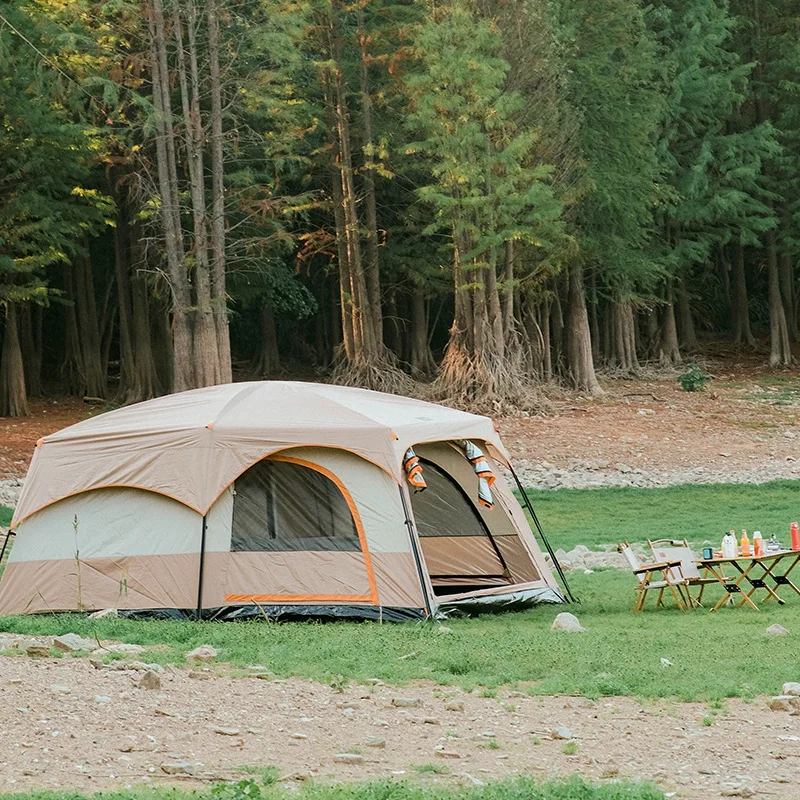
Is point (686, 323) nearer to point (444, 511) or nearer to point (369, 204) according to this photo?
point (369, 204)

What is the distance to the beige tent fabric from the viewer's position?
37.8 feet

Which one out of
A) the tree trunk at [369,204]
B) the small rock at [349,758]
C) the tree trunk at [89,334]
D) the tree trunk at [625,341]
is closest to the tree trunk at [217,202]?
the tree trunk at [369,204]

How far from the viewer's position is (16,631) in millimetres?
10250

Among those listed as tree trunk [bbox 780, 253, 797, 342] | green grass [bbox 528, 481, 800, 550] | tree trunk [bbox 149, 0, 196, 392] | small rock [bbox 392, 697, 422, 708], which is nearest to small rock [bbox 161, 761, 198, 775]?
small rock [bbox 392, 697, 422, 708]

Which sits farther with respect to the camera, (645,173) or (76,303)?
(76,303)

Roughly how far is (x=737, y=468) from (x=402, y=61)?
11.7m

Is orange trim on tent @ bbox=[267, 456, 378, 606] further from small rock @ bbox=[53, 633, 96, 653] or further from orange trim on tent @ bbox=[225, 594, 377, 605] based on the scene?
small rock @ bbox=[53, 633, 96, 653]

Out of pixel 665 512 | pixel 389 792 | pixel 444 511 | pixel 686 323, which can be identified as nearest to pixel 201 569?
pixel 444 511

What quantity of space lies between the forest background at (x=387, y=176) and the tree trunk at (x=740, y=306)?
1341 mm

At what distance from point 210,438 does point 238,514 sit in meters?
0.67

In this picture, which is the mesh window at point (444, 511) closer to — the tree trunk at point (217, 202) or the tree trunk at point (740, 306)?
the tree trunk at point (217, 202)

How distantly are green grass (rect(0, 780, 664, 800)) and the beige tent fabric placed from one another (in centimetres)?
586

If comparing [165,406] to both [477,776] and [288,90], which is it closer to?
[477,776]

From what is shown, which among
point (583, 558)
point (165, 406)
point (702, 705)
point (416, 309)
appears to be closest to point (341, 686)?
point (702, 705)
